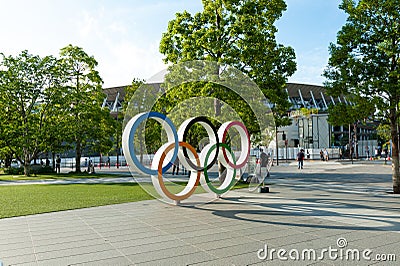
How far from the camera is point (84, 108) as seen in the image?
99.2ft

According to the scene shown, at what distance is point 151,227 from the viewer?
339 inches

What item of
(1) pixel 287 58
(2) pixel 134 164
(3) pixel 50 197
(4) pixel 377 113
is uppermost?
(1) pixel 287 58


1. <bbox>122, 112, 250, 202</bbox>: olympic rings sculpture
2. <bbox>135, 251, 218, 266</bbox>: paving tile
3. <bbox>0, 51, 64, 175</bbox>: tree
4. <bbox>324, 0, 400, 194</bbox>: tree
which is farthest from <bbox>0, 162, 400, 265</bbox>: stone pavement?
<bbox>0, 51, 64, 175</bbox>: tree

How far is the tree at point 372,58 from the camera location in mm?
13094

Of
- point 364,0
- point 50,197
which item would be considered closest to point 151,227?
point 50,197

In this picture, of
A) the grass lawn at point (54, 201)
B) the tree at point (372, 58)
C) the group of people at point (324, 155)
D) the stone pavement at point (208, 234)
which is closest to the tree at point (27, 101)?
the grass lawn at point (54, 201)

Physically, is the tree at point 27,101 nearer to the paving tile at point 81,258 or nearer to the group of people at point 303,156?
the group of people at point 303,156

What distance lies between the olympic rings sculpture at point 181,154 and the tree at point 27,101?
732 inches

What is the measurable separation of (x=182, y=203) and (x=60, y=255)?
20.7 feet

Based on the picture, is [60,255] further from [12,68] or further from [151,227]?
[12,68]

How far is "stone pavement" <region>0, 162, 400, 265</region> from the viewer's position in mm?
6074

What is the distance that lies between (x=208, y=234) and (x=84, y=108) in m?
24.7

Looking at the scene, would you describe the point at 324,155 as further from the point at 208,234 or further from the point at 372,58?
the point at 208,234

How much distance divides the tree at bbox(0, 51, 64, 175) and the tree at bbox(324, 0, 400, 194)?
21.7 meters
